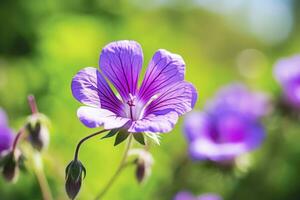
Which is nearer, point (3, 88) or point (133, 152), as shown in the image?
point (133, 152)

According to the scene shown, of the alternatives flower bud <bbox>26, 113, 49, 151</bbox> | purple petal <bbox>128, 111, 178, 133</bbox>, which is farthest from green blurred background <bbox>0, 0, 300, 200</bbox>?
purple petal <bbox>128, 111, 178, 133</bbox>

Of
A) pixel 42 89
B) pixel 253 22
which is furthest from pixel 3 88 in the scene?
pixel 253 22

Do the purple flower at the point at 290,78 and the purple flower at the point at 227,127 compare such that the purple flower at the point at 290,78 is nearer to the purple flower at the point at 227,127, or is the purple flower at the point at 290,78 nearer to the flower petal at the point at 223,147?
the purple flower at the point at 227,127

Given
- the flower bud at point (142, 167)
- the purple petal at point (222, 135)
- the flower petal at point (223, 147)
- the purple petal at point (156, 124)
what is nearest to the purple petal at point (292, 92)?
the purple petal at point (222, 135)

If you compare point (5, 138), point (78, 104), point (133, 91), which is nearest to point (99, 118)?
point (133, 91)

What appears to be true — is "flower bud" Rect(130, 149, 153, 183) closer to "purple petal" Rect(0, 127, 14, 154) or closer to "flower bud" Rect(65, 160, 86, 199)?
"flower bud" Rect(65, 160, 86, 199)

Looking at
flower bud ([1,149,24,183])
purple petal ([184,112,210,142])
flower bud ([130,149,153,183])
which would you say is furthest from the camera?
purple petal ([184,112,210,142])

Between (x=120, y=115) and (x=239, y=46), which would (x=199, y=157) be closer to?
(x=120, y=115)
